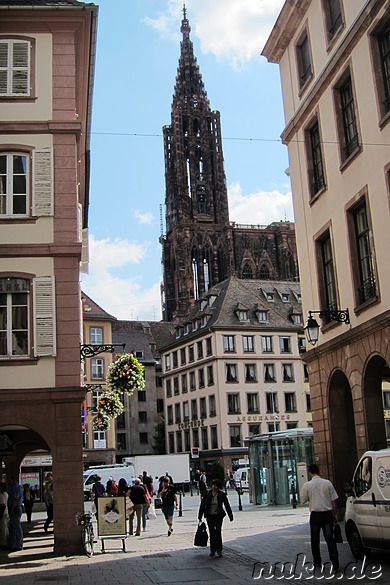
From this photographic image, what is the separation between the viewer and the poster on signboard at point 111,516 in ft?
62.2

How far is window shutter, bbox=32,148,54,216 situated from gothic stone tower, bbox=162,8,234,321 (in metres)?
101

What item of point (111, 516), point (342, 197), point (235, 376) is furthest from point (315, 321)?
point (235, 376)

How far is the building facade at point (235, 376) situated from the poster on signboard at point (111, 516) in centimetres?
5351

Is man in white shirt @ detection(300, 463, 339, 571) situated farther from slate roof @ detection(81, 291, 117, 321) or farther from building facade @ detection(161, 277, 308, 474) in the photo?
slate roof @ detection(81, 291, 117, 321)

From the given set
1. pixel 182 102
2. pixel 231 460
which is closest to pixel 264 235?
pixel 182 102

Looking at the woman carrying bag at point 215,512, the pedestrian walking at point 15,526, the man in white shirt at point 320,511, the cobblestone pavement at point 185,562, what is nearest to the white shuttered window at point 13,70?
the pedestrian walking at point 15,526

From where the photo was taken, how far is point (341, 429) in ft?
74.7

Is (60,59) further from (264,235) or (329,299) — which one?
(264,235)

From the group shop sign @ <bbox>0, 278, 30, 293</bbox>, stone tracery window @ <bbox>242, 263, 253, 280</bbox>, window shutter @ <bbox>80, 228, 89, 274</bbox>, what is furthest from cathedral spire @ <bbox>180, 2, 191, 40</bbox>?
shop sign @ <bbox>0, 278, 30, 293</bbox>

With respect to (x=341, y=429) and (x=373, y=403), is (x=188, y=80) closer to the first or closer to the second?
(x=341, y=429)

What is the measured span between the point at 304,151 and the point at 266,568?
44.8 ft

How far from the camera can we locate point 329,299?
23.4m

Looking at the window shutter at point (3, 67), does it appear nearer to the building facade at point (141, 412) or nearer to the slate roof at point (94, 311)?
the slate roof at point (94, 311)

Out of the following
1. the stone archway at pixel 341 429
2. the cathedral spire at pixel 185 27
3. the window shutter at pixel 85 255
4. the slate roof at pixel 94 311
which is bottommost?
the stone archway at pixel 341 429
